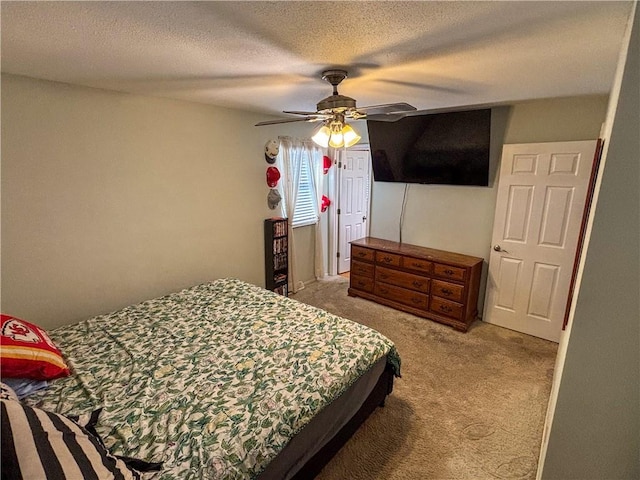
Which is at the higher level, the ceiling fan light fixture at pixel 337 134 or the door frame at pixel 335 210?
the ceiling fan light fixture at pixel 337 134

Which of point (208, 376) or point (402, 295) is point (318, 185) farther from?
point (208, 376)

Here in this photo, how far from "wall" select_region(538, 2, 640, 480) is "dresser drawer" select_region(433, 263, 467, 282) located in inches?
86.2

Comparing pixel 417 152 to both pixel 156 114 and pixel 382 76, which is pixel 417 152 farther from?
pixel 156 114

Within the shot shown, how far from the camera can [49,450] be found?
1.04 m

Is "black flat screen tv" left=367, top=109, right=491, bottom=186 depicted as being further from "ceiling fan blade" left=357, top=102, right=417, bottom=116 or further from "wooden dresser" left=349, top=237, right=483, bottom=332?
"ceiling fan blade" left=357, top=102, right=417, bottom=116

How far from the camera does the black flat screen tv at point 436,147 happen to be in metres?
3.29

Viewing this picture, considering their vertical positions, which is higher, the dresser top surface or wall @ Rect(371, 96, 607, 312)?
wall @ Rect(371, 96, 607, 312)

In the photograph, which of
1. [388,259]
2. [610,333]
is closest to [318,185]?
[388,259]

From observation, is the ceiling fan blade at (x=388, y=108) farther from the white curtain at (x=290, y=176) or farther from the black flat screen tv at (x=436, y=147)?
the white curtain at (x=290, y=176)

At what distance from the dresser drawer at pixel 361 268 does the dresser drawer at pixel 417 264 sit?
1.56 ft

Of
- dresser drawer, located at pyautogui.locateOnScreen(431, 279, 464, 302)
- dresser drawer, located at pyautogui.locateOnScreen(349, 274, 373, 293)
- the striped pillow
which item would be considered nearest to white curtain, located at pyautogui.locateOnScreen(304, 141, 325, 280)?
dresser drawer, located at pyautogui.locateOnScreen(349, 274, 373, 293)

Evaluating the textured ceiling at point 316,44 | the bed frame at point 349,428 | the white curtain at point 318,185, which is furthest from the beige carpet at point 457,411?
the textured ceiling at point 316,44

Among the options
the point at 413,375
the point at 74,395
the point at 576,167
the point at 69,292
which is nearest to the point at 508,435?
the point at 413,375

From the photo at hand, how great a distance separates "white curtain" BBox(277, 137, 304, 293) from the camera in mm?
4039
